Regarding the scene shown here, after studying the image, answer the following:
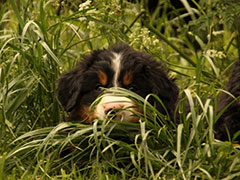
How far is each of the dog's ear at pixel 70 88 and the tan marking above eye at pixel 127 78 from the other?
396mm

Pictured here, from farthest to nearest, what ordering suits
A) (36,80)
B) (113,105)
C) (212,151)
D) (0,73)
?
(36,80) → (0,73) → (113,105) → (212,151)

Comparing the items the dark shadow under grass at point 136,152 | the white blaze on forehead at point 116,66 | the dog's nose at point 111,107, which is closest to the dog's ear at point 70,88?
the white blaze on forehead at point 116,66

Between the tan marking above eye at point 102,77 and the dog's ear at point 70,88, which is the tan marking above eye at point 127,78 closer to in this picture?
the tan marking above eye at point 102,77

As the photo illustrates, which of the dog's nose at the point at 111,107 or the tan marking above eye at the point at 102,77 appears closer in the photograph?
the dog's nose at the point at 111,107

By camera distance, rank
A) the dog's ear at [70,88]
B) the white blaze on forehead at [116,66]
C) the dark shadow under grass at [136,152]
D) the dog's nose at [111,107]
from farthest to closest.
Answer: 1. the dog's ear at [70,88]
2. the white blaze on forehead at [116,66]
3. the dog's nose at [111,107]
4. the dark shadow under grass at [136,152]

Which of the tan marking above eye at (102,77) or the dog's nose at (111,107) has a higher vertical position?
the tan marking above eye at (102,77)

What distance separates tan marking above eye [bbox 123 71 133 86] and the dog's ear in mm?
396

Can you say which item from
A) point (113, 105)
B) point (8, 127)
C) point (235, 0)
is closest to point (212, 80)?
point (235, 0)

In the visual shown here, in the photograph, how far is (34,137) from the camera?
3.94 meters

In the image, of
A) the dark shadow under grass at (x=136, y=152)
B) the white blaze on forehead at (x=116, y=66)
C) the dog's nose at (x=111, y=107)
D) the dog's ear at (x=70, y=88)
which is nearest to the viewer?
the dark shadow under grass at (x=136, y=152)

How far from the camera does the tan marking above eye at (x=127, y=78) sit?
4.19 meters

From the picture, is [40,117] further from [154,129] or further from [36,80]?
[154,129]

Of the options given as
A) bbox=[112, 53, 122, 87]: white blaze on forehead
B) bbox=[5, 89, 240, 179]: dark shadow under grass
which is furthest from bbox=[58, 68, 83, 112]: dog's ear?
bbox=[5, 89, 240, 179]: dark shadow under grass

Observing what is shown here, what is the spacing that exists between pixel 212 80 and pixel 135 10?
1.05m
